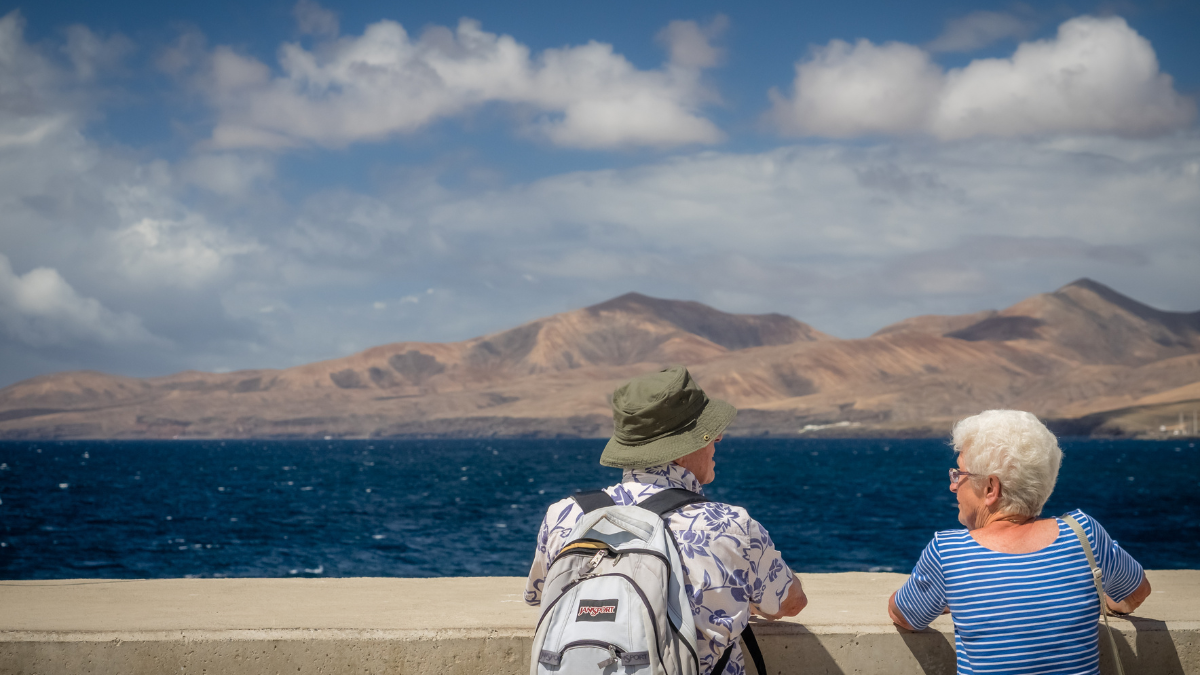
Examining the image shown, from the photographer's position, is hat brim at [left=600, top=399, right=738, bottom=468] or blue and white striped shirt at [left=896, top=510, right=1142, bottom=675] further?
hat brim at [left=600, top=399, right=738, bottom=468]

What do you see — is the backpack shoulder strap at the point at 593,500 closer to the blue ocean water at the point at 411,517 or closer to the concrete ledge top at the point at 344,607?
the concrete ledge top at the point at 344,607

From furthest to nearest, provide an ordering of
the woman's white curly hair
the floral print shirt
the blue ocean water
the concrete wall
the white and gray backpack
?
the blue ocean water → the concrete wall → the woman's white curly hair → the floral print shirt → the white and gray backpack

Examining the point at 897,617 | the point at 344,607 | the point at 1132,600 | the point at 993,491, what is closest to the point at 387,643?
the point at 344,607

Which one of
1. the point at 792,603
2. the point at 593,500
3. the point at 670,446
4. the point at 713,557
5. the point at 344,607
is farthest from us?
the point at 344,607

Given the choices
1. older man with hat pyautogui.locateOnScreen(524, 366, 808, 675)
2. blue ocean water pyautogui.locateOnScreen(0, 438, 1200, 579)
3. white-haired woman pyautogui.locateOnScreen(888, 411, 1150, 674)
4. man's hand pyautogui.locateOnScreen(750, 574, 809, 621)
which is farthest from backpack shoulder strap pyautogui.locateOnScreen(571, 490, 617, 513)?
blue ocean water pyautogui.locateOnScreen(0, 438, 1200, 579)

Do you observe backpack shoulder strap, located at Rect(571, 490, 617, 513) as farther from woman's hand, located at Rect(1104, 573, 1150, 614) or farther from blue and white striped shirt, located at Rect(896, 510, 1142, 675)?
woman's hand, located at Rect(1104, 573, 1150, 614)

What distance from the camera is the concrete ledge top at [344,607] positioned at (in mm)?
3334

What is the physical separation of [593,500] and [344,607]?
1.51 meters

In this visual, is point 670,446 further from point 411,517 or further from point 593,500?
point 411,517

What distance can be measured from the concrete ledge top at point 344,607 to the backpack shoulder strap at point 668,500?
0.75m

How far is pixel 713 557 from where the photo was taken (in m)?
2.75

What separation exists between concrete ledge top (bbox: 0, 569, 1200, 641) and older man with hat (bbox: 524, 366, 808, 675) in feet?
1.64

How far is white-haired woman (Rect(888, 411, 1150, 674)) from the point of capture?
9.16 feet

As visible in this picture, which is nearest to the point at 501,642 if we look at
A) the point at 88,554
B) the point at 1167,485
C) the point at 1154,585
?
the point at 1154,585
